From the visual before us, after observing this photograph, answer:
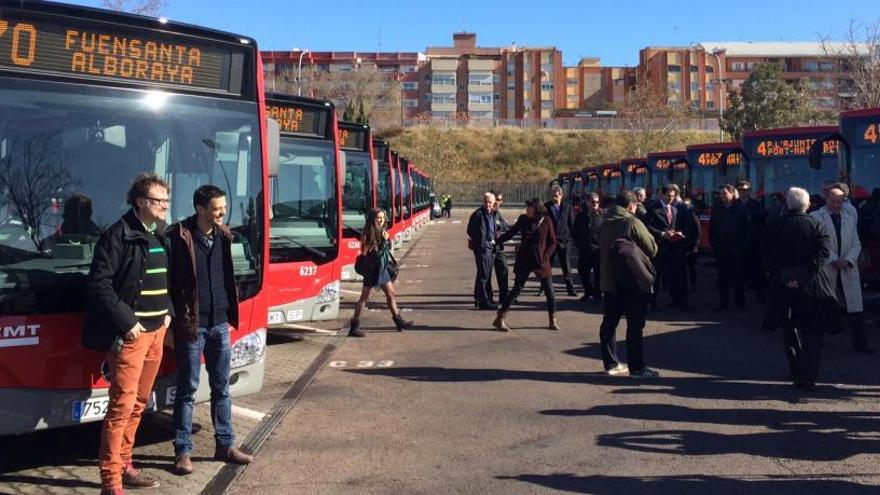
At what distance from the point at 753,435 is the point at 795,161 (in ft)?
45.3

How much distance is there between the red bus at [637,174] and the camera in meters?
27.4

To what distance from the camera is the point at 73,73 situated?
206 inches

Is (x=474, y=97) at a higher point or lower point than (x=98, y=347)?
higher

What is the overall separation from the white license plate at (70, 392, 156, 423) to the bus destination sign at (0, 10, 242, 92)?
6.93 feet

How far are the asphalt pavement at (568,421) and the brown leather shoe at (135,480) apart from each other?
1.78 ft

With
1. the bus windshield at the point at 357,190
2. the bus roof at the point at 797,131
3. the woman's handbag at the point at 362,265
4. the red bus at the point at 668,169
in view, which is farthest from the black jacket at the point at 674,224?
the red bus at the point at 668,169

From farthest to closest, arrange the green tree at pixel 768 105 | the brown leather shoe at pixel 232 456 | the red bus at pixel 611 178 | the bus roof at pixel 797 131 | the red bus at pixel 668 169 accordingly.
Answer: the green tree at pixel 768 105 < the red bus at pixel 611 178 < the red bus at pixel 668 169 < the bus roof at pixel 797 131 < the brown leather shoe at pixel 232 456

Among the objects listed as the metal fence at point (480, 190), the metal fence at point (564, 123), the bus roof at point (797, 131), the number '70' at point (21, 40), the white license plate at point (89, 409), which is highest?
the metal fence at point (564, 123)

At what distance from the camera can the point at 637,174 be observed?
2897 centimetres

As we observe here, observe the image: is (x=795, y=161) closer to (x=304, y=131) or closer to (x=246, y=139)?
(x=304, y=131)

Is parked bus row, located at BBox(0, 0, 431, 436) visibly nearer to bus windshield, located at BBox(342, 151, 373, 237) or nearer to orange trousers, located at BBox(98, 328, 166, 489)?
orange trousers, located at BBox(98, 328, 166, 489)

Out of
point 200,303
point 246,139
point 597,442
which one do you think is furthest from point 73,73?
point 597,442

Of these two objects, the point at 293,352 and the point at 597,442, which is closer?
the point at 597,442

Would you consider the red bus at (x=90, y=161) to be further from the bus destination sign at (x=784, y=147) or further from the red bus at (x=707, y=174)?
the red bus at (x=707, y=174)
